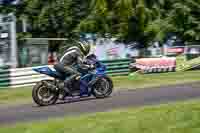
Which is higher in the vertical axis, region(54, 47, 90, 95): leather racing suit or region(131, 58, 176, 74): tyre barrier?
region(131, 58, 176, 74): tyre barrier

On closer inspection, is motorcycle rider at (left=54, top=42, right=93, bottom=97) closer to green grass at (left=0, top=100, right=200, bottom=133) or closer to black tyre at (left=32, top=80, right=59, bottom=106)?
black tyre at (left=32, top=80, right=59, bottom=106)

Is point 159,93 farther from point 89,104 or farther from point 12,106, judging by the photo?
point 12,106

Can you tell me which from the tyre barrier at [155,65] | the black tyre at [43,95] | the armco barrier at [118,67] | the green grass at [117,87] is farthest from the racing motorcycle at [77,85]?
the tyre barrier at [155,65]

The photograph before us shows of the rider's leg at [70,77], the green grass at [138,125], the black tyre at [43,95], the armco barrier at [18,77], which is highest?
the armco barrier at [18,77]

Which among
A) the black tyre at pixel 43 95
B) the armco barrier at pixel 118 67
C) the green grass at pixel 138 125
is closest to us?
the green grass at pixel 138 125

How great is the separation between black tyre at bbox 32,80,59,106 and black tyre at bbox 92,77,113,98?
3.69 feet

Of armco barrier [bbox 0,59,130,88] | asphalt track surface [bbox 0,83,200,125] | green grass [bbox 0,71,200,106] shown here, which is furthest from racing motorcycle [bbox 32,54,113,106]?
armco barrier [bbox 0,59,130,88]

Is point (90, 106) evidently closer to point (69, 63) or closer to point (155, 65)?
point (69, 63)

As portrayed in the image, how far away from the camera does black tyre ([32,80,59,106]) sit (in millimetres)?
13047

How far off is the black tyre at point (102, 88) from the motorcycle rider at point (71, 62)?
0.61 meters

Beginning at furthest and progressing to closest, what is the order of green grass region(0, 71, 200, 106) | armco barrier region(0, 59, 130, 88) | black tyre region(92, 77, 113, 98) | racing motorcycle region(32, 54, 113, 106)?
armco barrier region(0, 59, 130, 88)
green grass region(0, 71, 200, 106)
black tyre region(92, 77, 113, 98)
racing motorcycle region(32, 54, 113, 106)

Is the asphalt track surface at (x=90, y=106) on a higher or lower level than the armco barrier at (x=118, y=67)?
lower

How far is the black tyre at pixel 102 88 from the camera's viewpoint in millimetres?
13906

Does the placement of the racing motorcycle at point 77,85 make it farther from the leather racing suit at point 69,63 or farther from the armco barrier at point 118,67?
the armco barrier at point 118,67
